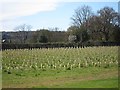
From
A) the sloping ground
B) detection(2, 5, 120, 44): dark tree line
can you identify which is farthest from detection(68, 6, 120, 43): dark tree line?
the sloping ground

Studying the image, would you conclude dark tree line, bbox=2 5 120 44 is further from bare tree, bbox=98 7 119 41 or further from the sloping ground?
the sloping ground

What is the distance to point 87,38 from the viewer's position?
6869cm

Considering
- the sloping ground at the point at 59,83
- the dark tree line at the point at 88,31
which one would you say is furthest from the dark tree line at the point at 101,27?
the sloping ground at the point at 59,83

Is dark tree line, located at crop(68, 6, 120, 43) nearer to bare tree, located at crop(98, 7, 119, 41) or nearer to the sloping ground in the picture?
bare tree, located at crop(98, 7, 119, 41)

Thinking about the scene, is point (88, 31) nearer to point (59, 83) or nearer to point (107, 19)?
point (107, 19)

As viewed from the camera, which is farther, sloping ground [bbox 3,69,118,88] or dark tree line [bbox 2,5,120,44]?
dark tree line [bbox 2,5,120,44]

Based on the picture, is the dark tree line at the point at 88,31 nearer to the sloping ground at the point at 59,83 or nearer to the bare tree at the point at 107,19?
the bare tree at the point at 107,19

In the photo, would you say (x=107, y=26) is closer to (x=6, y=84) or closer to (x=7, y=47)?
(x=7, y=47)

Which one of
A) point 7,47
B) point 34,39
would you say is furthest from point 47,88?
point 34,39

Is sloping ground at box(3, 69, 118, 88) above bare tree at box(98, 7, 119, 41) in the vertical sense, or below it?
below

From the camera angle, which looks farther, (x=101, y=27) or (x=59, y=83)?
(x=101, y=27)

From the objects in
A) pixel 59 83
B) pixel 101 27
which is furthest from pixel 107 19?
pixel 59 83

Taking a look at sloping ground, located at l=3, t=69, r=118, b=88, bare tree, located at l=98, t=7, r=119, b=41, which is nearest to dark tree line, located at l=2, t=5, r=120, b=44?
bare tree, located at l=98, t=7, r=119, b=41

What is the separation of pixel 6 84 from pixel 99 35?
6294 cm
